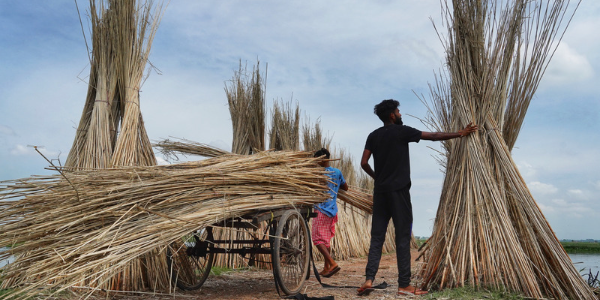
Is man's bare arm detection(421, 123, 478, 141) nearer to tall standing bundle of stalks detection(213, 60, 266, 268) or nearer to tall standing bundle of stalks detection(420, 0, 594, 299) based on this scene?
tall standing bundle of stalks detection(420, 0, 594, 299)

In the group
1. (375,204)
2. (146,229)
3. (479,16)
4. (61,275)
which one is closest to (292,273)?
(375,204)

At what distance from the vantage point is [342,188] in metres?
4.92

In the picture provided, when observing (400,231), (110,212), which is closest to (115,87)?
(110,212)

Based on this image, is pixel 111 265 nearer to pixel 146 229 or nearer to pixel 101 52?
pixel 146 229

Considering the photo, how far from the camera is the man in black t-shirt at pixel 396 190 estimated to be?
3.99m

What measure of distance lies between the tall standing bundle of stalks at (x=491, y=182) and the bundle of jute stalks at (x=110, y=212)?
5.00 feet

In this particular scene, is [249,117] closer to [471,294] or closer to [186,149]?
[186,149]

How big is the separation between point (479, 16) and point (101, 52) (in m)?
3.47

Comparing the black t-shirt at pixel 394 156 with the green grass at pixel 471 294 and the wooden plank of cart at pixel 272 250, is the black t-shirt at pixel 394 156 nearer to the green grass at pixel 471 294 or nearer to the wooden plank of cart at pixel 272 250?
the wooden plank of cart at pixel 272 250

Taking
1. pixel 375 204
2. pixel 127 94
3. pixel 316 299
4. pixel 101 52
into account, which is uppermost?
pixel 101 52

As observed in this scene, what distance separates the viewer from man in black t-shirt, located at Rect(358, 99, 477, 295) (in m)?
3.99

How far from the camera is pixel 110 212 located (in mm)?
3082

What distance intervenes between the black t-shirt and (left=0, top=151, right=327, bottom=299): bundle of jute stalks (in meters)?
0.92

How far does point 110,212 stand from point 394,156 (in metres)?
2.22
